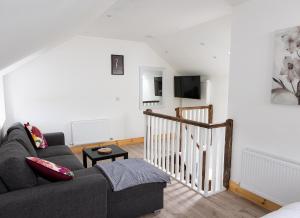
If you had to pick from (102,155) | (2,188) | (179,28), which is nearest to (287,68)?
(179,28)

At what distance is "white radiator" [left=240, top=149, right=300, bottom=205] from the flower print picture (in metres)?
0.65

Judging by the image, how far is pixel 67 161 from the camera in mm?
2945

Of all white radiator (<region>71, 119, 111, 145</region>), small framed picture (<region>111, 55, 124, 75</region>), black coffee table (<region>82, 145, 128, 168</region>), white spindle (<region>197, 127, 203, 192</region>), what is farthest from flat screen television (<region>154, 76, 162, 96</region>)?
white spindle (<region>197, 127, 203, 192</region>)

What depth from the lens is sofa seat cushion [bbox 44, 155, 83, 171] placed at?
9.13 feet

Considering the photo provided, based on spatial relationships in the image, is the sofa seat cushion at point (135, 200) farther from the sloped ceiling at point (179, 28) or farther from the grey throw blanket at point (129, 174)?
the sloped ceiling at point (179, 28)

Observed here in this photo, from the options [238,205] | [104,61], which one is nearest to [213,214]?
[238,205]

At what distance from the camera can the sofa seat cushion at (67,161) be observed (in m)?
2.78

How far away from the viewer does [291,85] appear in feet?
7.44

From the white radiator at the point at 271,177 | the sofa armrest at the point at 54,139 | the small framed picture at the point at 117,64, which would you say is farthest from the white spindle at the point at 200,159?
the small framed picture at the point at 117,64

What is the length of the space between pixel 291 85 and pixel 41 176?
2.54 meters

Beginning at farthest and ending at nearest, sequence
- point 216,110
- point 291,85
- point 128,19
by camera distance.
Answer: point 216,110, point 128,19, point 291,85

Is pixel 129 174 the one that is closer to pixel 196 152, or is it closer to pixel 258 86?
pixel 196 152

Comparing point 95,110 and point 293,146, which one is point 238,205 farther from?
point 95,110

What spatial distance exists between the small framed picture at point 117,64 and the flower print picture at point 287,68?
11.5 feet
